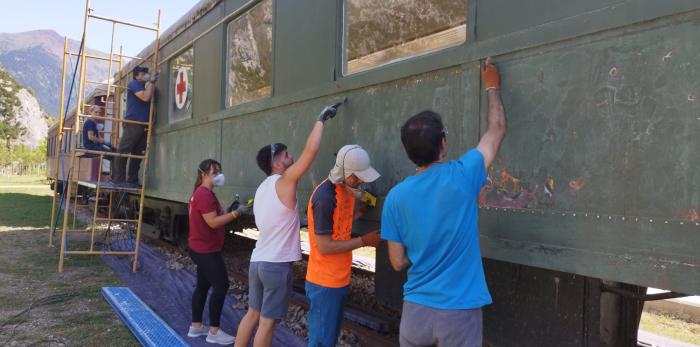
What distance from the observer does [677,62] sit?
1.80m

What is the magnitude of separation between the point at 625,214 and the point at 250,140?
316 centimetres

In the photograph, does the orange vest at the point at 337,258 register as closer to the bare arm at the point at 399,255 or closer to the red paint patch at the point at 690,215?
the bare arm at the point at 399,255

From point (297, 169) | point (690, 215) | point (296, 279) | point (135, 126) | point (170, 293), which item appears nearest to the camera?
point (690, 215)

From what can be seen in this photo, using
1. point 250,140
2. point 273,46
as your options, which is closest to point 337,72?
point 273,46

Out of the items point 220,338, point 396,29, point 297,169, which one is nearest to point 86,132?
point 220,338

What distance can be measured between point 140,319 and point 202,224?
1.08 metres

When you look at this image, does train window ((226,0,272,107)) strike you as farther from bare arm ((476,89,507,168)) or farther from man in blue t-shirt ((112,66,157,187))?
bare arm ((476,89,507,168))

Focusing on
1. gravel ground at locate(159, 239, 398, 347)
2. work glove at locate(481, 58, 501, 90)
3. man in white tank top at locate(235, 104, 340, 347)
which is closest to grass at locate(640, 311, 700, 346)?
gravel ground at locate(159, 239, 398, 347)

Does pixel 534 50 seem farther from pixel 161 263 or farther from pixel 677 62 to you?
pixel 161 263

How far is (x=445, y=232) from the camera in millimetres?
1933

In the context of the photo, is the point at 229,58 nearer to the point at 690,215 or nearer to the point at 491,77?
the point at 491,77

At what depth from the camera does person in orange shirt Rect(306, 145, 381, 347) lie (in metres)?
2.73

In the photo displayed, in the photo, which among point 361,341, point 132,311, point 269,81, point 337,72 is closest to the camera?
point 337,72

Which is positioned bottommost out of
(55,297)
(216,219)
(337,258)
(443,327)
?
(55,297)
